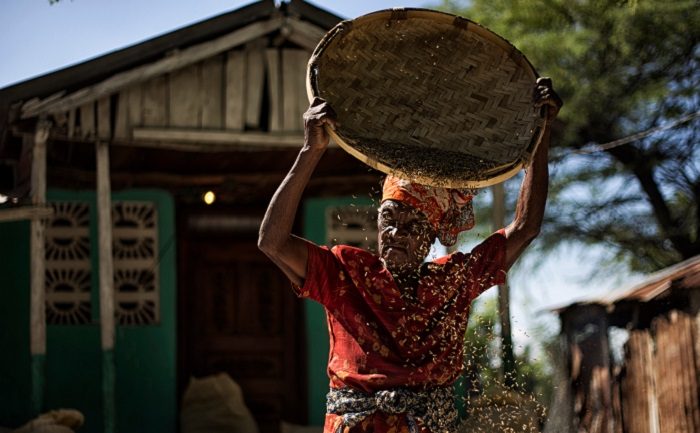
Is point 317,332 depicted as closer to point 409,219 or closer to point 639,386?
point 639,386

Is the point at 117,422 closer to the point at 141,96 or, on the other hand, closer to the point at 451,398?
the point at 141,96

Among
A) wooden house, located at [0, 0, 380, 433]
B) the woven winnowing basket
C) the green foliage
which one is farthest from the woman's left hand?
the green foliage

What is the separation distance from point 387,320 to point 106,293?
497 cm

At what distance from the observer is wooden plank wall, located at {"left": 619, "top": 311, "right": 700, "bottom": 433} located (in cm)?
786

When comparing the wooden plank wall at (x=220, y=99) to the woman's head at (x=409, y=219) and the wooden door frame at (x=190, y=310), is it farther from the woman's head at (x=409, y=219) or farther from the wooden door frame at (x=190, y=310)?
the woman's head at (x=409, y=219)

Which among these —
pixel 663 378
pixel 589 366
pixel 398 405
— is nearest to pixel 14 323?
pixel 589 366

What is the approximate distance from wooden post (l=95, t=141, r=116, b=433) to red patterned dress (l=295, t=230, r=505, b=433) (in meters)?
4.69

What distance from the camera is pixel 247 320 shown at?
10305 millimetres

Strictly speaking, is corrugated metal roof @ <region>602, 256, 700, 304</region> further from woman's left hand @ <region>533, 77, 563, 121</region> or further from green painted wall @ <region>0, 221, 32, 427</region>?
green painted wall @ <region>0, 221, 32, 427</region>

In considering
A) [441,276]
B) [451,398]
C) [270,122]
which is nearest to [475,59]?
[441,276]

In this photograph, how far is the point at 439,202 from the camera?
Result: 4.22m

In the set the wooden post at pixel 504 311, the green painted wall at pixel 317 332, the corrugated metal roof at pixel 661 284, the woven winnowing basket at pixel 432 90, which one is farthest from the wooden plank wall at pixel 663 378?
the woven winnowing basket at pixel 432 90

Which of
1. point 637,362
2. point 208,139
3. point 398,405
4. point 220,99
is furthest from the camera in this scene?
point 220,99

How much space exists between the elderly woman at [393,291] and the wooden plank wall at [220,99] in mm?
4871
